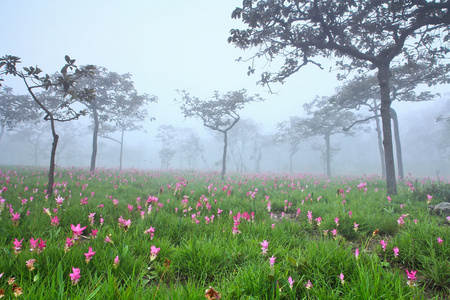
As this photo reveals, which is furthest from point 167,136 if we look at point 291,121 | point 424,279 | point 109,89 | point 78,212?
point 424,279

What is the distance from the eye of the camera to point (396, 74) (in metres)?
13.5

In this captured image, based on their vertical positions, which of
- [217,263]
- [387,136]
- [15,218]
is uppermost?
[387,136]

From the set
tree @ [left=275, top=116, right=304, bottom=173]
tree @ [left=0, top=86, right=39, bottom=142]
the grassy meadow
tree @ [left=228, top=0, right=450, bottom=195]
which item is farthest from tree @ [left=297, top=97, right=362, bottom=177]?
tree @ [left=0, top=86, right=39, bottom=142]

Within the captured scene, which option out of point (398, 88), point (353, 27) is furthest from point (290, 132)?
point (353, 27)

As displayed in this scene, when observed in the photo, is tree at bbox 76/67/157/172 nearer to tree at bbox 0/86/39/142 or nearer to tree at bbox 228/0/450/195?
tree at bbox 0/86/39/142

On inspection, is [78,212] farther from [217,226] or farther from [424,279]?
[424,279]

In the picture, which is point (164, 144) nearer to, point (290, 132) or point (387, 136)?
point (290, 132)

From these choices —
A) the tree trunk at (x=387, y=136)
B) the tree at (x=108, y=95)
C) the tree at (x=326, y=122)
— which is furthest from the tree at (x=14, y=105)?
the tree at (x=326, y=122)

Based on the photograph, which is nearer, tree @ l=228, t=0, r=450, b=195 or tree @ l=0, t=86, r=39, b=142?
tree @ l=228, t=0, r=450, b=195

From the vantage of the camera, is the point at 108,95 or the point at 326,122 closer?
the point at 108,95

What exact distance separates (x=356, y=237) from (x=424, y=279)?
51.6 inches

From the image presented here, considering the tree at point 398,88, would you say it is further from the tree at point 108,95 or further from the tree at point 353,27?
the tree at point 108,95

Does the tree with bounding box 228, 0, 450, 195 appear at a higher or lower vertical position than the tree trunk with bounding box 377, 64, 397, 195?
higher

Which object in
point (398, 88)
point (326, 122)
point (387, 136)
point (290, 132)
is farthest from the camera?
point (290, 132)
